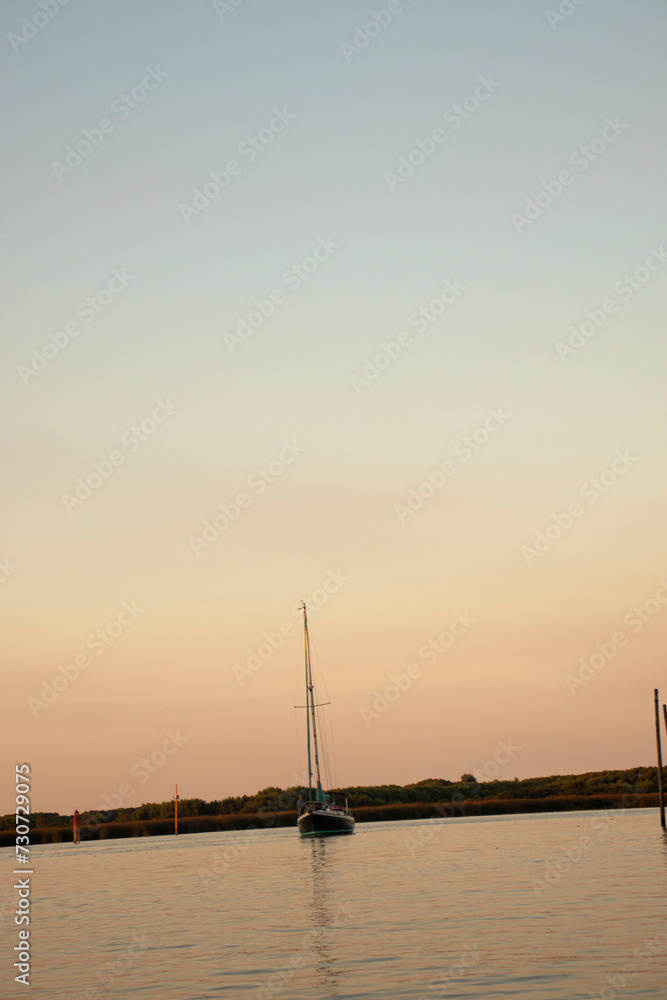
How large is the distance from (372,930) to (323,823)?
5543 cm

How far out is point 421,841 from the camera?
240 ft

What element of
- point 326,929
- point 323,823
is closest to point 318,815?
point 323,823

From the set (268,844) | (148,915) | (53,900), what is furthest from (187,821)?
(148,915)

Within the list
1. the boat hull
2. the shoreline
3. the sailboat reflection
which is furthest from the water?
the shoreline

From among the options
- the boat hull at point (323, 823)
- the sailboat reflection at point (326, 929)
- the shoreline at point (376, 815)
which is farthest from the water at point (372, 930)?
the shoreline at point (376, 815)

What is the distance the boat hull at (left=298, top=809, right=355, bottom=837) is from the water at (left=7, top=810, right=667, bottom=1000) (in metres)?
26.6

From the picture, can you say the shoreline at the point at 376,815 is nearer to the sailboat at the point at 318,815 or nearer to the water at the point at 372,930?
the sailboat at the point at 318,815

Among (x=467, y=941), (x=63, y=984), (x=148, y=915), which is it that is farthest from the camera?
(x=148, y=915)

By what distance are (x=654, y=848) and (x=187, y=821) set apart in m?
82.6

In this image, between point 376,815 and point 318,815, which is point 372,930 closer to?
point 318,815

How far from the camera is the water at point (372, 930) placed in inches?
770

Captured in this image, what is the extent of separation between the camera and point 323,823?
80312 millimetres

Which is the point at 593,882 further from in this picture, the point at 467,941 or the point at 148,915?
the point at 148,915

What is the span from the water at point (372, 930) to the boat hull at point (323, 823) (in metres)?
26.6
